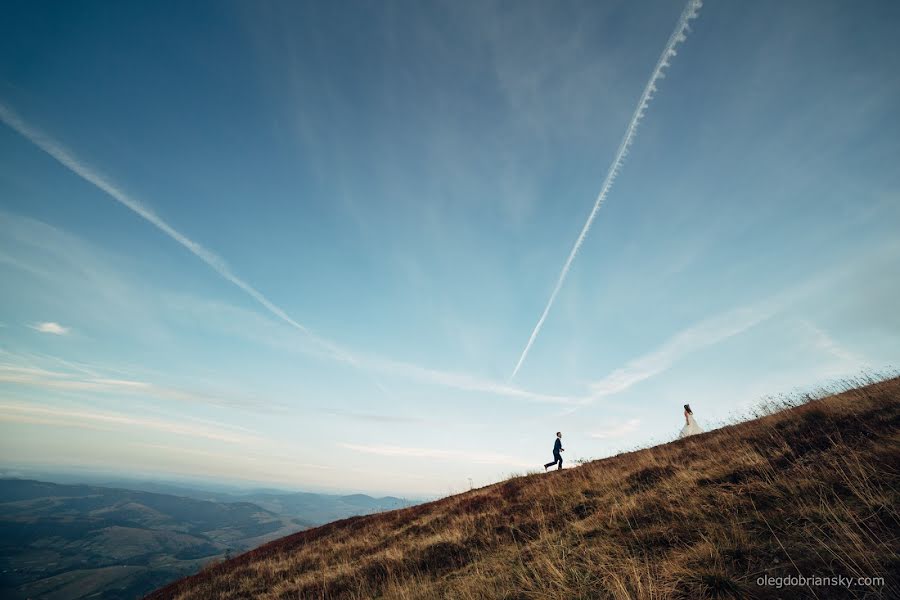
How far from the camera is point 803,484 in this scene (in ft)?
18.4

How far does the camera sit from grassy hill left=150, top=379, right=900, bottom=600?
157 inches

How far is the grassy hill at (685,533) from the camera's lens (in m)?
3.98

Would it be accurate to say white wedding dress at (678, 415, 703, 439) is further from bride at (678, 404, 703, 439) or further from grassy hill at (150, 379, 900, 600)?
grassy hill at (150, 379, 900, 600)

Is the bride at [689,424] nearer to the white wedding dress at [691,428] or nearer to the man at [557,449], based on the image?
the white wedding dress at [691,428]

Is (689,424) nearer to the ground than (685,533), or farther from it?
farther from it

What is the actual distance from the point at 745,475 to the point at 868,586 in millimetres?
4366

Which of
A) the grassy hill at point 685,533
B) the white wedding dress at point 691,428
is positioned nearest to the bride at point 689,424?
the white wedding dress at point 691,428

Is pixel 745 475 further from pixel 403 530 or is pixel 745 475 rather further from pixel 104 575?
pixel 104 575

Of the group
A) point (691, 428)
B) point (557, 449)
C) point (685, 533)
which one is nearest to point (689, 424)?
point (691, 428)

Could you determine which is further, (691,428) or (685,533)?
(691,428)

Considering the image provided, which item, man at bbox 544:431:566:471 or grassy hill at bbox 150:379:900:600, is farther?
man at bbox 544:431:566:471

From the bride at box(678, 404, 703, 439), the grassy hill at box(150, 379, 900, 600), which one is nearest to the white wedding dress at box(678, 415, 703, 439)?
the bride at box(678, 404, 703, 439)

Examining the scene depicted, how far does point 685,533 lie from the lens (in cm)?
557

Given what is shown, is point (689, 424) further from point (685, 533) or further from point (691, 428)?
point (685, 533)
